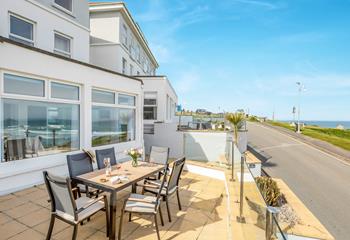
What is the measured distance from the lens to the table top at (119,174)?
292 cm

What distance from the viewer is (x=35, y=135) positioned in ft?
16.6

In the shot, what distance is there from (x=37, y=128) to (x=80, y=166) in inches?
92.0

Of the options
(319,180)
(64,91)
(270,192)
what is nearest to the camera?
(64,91)

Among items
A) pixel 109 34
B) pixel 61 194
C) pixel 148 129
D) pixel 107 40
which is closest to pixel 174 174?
pixel 61 194

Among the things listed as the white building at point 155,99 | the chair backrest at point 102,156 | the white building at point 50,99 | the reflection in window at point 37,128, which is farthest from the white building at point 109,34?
the chair backrest at point 102,156

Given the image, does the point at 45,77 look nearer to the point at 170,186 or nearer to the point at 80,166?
the point at 80,166

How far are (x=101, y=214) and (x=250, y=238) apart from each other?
103 inches

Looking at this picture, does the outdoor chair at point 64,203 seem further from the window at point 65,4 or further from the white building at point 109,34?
the white building at point 109,34

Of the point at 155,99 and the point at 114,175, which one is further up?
the point at 155,99

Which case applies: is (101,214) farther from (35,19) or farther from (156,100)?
(156,100)

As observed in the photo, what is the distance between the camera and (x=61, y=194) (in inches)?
97.1

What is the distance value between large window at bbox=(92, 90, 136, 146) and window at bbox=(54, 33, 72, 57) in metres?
3.68

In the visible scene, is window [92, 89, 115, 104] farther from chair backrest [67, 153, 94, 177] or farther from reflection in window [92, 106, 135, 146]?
chair backrest [67, 153, 94, 177]

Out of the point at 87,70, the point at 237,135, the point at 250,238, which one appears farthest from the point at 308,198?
the point at 87,70
